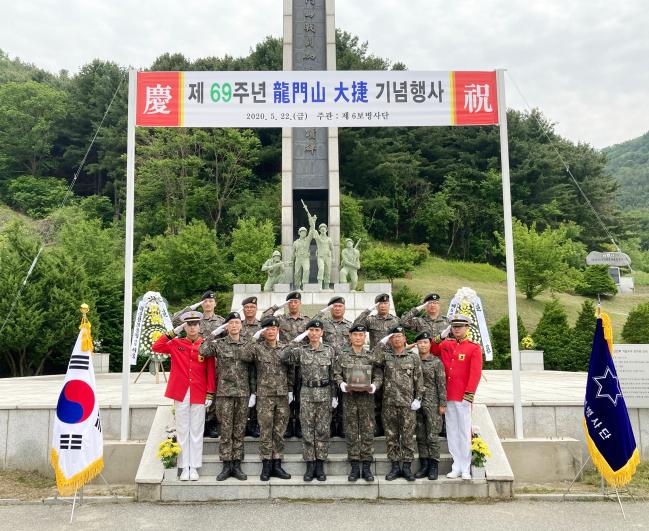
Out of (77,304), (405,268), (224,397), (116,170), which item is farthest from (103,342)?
(116,170)

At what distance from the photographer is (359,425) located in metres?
4.77

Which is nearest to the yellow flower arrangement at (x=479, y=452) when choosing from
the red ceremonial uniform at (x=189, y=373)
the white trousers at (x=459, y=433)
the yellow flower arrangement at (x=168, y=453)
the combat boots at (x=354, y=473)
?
the white trousers at (x=459, y=433)

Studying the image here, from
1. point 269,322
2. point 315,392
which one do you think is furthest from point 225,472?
point 269,322

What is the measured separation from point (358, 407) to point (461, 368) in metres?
1.01

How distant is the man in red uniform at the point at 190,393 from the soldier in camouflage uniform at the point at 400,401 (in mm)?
1592

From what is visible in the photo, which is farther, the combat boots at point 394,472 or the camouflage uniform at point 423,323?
the camouflage uniform at point 423,323

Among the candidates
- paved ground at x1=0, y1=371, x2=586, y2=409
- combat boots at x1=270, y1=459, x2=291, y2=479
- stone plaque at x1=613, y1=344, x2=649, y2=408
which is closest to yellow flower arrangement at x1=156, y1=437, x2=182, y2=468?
combat boots at x1=270, y1=459, x2=291, y2=479

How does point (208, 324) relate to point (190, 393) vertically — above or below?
above

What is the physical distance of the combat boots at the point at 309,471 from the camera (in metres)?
4.65

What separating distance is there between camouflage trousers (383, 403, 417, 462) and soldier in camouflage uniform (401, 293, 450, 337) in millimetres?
1035

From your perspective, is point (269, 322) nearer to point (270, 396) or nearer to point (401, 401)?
point (270, 396)

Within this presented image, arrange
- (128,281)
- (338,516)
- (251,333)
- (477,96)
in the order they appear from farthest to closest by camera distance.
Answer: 1. (477,96)
2. (128,281)
3. (251,333)
4. (338,516)

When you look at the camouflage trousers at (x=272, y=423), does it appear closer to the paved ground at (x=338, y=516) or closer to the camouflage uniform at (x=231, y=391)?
the camouflage uniform at (x=231, y=391)

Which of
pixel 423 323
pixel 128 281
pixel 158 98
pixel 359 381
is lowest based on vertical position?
pixel 359 381
